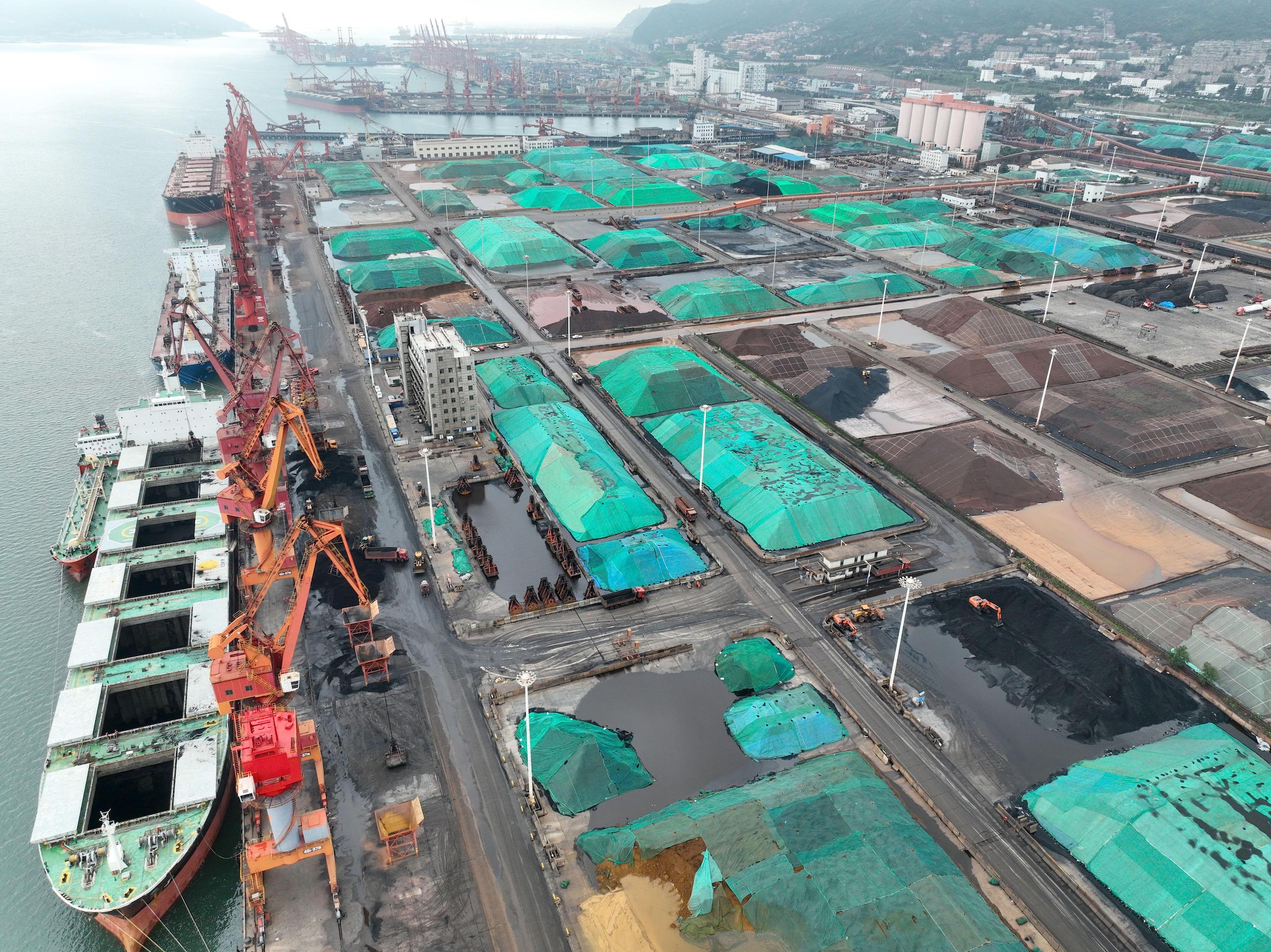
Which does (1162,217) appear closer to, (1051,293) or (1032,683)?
(1051,293)

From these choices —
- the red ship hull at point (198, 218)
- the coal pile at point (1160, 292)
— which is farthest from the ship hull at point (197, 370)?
the coal pile at point (1160, 292)

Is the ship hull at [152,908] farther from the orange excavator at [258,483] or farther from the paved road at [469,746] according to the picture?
the orange excavator at [258,483]

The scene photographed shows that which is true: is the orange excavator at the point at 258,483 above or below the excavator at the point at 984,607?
above

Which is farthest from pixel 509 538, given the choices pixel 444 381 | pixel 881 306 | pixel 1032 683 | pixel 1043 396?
pixel 881 306

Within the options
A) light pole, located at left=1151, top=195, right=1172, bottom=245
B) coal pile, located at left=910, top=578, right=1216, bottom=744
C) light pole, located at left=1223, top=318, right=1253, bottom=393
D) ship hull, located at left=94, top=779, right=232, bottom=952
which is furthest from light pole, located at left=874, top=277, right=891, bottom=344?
ship hull, located at left=94, top=779, right=232, bottom=952

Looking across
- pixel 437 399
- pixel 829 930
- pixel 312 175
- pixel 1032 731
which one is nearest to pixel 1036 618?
pixel 1032 731

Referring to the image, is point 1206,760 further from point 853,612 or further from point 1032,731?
point 853,612
